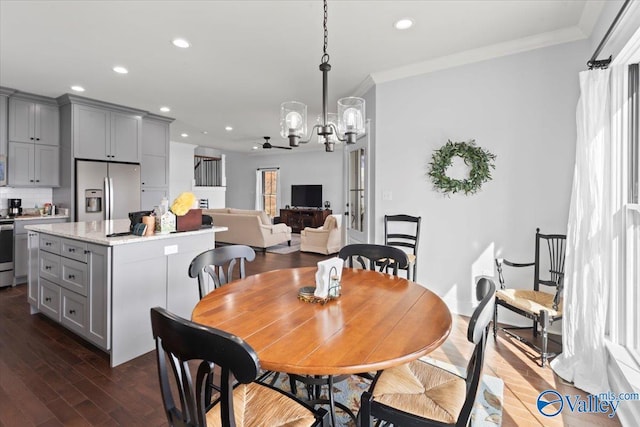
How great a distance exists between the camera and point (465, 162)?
341 cm

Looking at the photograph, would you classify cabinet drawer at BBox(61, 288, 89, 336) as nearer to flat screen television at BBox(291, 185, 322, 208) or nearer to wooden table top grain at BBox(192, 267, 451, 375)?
wooden table top grain at BBox(192, 267, 451, 375)

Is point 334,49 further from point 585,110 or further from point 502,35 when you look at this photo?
point 585,110

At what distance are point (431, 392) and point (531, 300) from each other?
1.88 meters

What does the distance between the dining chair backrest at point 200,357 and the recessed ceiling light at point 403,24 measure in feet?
9.27

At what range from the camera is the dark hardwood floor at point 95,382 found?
1.90m

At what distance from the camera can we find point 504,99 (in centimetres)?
324

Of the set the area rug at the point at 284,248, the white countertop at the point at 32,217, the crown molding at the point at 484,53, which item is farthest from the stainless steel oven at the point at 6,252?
the crown molding at the point at 484,53

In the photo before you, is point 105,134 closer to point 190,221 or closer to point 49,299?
point 49,299

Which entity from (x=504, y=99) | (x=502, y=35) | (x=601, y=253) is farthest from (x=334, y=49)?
(x=601, y=253)

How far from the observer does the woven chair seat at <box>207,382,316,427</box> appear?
3.81 ft

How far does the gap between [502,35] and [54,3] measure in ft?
12.3

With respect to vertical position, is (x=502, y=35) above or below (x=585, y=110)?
above

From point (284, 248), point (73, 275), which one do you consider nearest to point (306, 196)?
point (284, 248)

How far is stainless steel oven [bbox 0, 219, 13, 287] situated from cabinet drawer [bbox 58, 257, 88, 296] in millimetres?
2370
